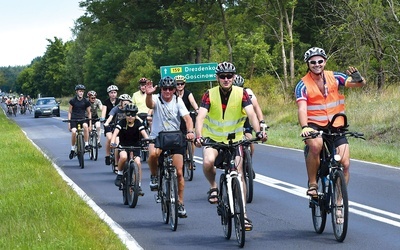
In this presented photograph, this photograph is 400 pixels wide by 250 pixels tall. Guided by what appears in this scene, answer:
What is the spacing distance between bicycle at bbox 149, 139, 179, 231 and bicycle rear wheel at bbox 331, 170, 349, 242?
2.12 metres

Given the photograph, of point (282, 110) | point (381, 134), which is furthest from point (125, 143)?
point (282, 110)

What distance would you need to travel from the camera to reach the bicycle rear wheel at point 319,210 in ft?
31.3

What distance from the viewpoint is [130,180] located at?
13000 millimetres

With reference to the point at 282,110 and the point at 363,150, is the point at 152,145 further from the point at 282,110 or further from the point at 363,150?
the point at 282,110

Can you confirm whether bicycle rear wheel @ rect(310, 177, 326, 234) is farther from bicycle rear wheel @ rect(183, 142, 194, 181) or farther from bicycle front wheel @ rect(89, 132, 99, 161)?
bicycle front wheel @ rect(89, 132, 99, 161)

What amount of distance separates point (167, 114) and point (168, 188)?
42.2 inches

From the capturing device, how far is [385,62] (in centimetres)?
3844

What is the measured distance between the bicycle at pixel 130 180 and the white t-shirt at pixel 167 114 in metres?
1.39

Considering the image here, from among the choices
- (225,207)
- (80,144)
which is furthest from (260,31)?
(225,207)

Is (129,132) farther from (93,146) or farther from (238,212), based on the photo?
(93,146)

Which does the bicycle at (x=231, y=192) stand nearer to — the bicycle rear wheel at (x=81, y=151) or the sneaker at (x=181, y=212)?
the sneaker at (x=181, y=212)

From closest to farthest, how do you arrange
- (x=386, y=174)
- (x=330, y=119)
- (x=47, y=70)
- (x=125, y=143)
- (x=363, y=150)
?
(x=330, y=119)
(x=125, y=143)
(x=386, y=174)
(x=363, y=150)
(x=47, y=70)

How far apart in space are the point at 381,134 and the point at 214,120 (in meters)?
16.3

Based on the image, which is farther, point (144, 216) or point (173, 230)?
point (144, 216)
